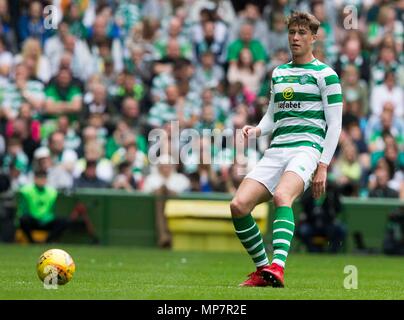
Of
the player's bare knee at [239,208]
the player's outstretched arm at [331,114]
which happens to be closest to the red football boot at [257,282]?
the player's bare knee at [239,208]

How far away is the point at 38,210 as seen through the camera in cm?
2120

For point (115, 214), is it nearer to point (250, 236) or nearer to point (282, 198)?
point (250, 236)

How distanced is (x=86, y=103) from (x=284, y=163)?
12.3 m

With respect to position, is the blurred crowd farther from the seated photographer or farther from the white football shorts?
the white football shorts

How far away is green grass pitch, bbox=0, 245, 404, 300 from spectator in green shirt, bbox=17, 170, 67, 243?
1.21m

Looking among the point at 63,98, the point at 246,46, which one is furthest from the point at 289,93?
the point at 246,46

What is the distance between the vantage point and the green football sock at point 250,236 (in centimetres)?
1116

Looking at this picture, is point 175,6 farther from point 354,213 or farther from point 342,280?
point 342,280

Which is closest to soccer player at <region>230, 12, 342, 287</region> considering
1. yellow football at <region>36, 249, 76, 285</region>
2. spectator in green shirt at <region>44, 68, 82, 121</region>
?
yellow football at <region>36, 249, 76, 285</region>

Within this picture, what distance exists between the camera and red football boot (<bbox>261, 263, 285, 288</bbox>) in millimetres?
10711

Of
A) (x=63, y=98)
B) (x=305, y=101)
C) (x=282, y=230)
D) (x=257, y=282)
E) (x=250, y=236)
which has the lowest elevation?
(x=257, y=282)

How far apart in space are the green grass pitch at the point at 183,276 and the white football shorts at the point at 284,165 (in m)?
1.01

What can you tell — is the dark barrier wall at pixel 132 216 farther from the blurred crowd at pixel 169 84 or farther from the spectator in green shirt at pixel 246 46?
the spectator in green shirt at pixel 246 46

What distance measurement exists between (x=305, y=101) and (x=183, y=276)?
2845mm
